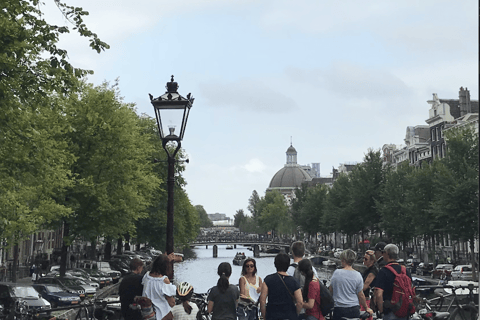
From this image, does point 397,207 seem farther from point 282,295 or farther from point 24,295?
point 282,295

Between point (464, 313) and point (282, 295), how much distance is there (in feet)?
20.4

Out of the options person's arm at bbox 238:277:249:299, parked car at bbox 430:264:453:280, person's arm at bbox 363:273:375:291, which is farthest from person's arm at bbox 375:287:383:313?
parked car at bbox 430:264:453:280

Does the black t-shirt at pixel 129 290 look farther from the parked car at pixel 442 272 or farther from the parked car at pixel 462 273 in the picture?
the parked car at pixel 442 272

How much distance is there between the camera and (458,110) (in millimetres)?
78938

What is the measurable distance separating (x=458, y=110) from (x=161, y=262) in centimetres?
7610

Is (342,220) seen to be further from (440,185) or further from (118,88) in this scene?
(118,88)

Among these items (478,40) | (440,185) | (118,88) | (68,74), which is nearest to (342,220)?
(440,185)

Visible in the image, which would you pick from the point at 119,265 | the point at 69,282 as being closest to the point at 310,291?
the point at 69,282

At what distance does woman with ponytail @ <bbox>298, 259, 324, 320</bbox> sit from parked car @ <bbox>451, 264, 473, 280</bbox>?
40.6 m

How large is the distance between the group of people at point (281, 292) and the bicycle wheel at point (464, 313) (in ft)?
13.7

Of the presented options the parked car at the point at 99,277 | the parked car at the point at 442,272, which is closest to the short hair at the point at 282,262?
the parked car at the point at 99,277

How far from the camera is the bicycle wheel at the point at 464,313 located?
13040 millimetres

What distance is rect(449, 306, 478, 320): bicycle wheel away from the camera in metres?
13.0

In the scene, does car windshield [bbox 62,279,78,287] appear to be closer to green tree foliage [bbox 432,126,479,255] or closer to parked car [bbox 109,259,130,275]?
parked car [bbox 109,259,130,275]
